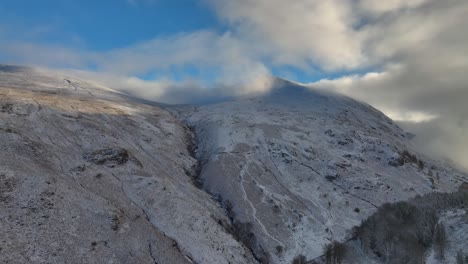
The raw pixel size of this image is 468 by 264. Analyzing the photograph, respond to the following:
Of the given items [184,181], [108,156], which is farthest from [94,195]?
[184,181]

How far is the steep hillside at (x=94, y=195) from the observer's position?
120 ft

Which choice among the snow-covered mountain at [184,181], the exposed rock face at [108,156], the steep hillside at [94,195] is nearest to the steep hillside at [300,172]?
the snow-covered mountain at [184,181]

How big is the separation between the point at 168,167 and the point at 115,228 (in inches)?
883

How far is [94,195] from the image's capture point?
45.2m

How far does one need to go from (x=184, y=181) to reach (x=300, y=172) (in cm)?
2247

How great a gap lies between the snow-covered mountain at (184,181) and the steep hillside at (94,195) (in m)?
0.16

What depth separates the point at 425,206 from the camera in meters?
63.2

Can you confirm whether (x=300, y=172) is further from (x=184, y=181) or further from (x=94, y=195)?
(x=94, y=195)

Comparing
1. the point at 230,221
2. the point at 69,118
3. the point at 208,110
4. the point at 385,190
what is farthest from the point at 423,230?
the point at 208,110

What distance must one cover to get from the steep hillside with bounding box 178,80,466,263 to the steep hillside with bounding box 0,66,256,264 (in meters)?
5.51

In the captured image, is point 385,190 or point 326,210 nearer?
point 326,210

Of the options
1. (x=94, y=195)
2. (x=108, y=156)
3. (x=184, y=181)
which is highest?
(x=108, y=156)

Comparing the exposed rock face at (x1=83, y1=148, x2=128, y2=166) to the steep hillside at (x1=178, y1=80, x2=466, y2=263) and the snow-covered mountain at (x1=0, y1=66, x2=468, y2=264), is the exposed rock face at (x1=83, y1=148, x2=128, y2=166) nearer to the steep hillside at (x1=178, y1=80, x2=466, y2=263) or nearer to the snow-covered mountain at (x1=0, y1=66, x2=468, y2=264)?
the snow-covered mountain at (x1=0, y1=66, x2=468, y2=264)

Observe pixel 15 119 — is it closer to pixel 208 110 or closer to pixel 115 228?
pixel 115 228
